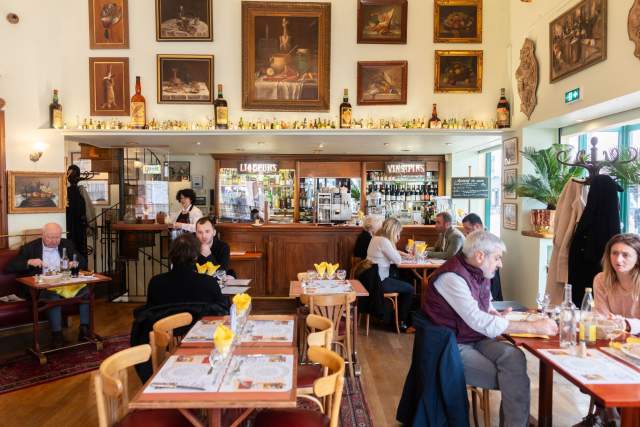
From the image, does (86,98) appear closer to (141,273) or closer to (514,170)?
(141,273)

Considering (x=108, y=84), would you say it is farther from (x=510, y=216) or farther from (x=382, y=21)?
(x=510, y=216)

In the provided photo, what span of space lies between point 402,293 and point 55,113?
528 cm

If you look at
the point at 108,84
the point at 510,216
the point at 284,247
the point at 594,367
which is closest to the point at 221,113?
the point at 108,84

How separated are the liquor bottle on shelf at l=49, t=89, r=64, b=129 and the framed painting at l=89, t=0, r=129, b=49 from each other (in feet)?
3.01

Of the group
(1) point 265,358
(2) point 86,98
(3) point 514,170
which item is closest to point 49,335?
(2) point 86,98

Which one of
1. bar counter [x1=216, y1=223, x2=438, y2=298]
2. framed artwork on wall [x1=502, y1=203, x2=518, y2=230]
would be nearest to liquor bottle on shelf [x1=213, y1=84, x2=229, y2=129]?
bar counter [x1=216, y1=223, x2=438, y2=298]

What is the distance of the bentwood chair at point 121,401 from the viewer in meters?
2.14

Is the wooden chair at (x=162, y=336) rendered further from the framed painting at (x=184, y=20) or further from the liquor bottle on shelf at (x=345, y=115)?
the framed painting at (x=184, y=20)

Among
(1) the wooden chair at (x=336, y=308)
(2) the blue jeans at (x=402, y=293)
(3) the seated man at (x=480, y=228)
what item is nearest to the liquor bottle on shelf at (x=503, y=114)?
(3) the seated man at (x=480, y=228)

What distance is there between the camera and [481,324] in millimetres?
2748

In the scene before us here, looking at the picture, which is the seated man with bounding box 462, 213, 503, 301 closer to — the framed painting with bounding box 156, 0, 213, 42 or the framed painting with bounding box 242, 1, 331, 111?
the framed painting with bounding box 242, 1, 331, 111

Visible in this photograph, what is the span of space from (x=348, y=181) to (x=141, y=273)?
13.7 ft

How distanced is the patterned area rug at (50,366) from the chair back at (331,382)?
317cm

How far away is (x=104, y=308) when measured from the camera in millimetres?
7004
